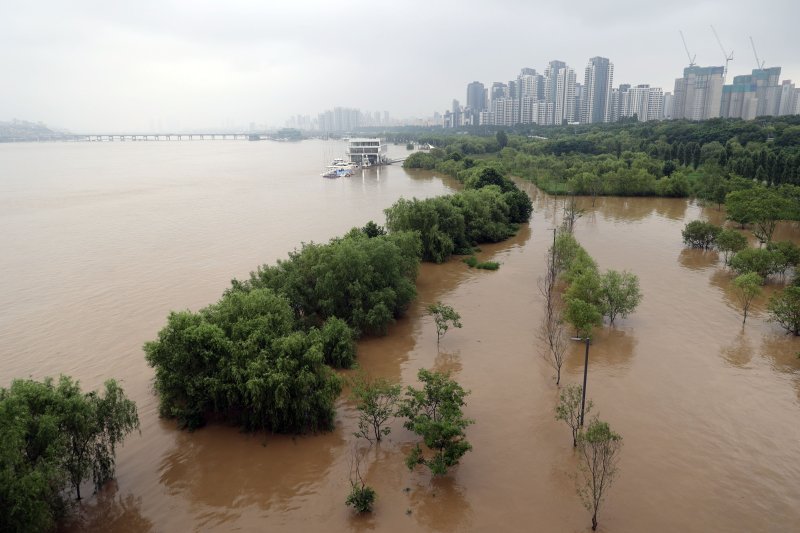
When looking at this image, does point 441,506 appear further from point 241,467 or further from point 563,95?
point 563,95

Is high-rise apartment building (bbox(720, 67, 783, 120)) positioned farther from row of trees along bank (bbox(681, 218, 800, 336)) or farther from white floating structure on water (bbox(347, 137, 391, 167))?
row of trees along bank (bbox(681, 218, 800, 336))

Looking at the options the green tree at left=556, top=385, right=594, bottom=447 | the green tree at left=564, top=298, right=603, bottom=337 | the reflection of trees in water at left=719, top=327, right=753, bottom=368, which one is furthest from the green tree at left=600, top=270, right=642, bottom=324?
the green tree at left=556, top=385, right=594, bottom=447

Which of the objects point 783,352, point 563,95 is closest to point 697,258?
point 783,352

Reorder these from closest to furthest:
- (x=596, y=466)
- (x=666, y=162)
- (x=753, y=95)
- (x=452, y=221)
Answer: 1. (x=596, y=466)
2. (x=452, y=221)
3. (x=666, y=162)
4. (x=753, y=95)

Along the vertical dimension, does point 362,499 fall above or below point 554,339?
above

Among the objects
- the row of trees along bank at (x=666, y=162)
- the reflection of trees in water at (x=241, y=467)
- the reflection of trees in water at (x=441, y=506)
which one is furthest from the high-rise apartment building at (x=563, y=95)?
the reflection of trees in water at (x=441, y=506)

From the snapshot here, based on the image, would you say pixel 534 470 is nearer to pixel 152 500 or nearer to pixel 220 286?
pixel 152 500
